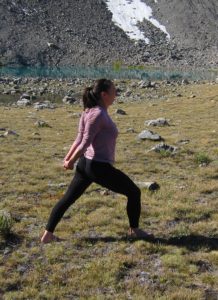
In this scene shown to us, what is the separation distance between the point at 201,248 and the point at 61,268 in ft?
8.89

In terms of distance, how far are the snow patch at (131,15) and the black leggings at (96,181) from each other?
13678cm

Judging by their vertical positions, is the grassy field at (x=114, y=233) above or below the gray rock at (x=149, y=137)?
below

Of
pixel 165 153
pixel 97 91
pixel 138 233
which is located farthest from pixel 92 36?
pixel 97 91

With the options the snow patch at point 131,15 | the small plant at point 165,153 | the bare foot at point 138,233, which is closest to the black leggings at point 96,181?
the bare foot at point 138,233

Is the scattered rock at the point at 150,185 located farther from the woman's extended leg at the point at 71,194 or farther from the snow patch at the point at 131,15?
the snow patch at the point at 131,15

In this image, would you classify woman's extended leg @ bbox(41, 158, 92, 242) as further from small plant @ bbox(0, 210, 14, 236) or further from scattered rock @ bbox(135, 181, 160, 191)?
scattered rock @ bbox(135, 181, 160, 191)

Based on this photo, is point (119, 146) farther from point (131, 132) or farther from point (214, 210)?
point (214, 210)

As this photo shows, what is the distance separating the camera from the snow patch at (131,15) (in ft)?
477

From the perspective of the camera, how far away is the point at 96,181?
8945 millimetres

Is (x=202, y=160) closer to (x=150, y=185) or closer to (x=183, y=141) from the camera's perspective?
(x=150, y=185)

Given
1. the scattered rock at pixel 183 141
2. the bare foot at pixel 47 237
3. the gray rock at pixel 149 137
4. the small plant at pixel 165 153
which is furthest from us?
the gray rock at pixel 149 137

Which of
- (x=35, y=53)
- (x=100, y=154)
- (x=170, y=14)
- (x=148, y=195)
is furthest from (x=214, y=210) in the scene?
(x=170, y=14)

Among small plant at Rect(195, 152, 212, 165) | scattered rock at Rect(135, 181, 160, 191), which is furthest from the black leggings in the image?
Answer: small plant at Rect(195, 152, 212, 165)

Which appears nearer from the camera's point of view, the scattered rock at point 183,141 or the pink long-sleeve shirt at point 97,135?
the pink long-sleeve shirt at point 97,135
